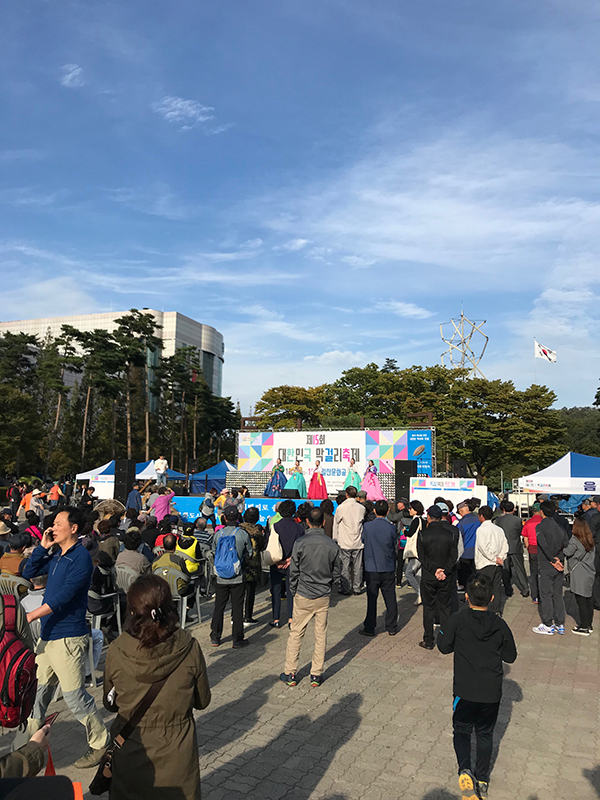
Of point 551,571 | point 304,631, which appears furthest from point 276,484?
point 304,631

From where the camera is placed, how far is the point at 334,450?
84.1 ft

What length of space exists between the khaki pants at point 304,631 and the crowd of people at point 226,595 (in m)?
0.01

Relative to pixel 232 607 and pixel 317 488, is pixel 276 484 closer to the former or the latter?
pixel 317 488

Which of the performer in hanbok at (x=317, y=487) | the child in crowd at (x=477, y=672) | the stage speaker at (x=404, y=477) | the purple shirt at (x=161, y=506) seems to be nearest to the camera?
the child in crowd at (x=477, y=672)

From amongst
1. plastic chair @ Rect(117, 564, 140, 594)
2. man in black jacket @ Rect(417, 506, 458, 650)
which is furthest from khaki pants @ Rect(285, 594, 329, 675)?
plastic chair @ Rect(117, 564, 140, 594)

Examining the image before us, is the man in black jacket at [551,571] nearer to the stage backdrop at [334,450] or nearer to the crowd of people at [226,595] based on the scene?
the crowd of people at [226,595]

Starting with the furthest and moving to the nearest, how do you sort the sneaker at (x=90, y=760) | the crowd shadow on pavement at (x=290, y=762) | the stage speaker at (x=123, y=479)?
the stage speaker at (x=123, y=479) → the sneaker at (x=90, y=760) → the crowd shadow on pavement at (x=290, y=762)

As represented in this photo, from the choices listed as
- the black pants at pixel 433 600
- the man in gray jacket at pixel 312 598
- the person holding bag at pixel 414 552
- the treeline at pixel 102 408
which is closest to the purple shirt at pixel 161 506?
the person holding bag at pixel 414 552

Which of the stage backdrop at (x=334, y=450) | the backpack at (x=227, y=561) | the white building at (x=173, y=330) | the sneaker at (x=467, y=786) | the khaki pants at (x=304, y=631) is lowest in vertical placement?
the sneaker at (x=467, y=786)

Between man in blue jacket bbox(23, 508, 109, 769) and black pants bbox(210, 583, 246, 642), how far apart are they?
2620 mm

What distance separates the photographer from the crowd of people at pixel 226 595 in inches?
93.1

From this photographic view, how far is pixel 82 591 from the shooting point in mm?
3914

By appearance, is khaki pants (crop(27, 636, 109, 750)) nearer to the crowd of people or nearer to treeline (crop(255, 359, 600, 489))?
the crowd of people

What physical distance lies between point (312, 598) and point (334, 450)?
791 inches
